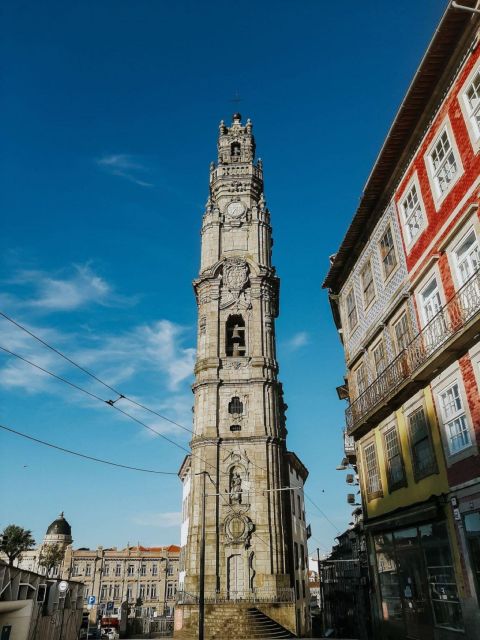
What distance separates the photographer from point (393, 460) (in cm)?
1484

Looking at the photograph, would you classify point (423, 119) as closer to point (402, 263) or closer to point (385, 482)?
point (402, 263)

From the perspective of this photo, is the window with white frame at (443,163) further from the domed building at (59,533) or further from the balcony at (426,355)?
the domed building at (59,533)

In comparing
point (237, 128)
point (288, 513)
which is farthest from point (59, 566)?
point (237, 128)

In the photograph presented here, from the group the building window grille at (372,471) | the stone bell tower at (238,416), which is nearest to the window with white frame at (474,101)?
the building window grille at (372,471)

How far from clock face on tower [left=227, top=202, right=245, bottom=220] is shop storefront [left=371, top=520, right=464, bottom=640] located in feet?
108

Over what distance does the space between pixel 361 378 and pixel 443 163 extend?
8186 mm

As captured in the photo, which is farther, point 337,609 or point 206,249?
point 337,609

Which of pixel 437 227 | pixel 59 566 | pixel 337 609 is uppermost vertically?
pixel 437 227

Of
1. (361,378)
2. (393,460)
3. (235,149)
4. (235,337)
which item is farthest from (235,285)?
(393,460)

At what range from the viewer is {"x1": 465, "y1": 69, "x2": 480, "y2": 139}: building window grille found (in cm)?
1117

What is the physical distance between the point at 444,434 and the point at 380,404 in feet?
9.68

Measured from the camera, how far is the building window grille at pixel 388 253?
51.2ft

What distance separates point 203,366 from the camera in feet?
122

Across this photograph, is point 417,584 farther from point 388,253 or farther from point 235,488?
point 235,488
